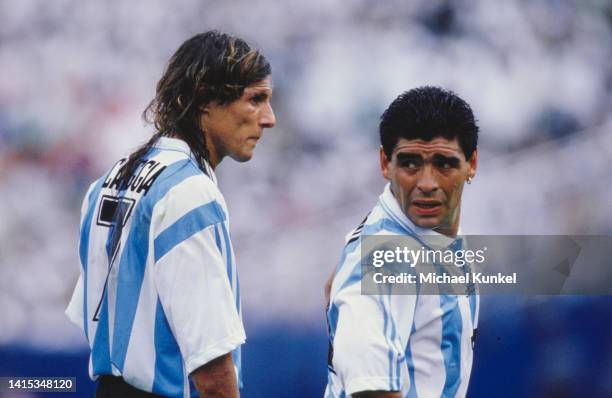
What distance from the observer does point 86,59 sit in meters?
3.79

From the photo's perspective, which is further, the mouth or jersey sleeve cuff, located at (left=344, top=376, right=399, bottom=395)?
the mouth

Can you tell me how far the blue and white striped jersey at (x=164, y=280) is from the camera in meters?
2.24

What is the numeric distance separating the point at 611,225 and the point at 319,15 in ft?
4.35

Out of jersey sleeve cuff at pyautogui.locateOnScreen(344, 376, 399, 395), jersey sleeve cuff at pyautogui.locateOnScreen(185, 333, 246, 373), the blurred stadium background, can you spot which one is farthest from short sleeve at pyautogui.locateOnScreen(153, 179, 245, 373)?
the blurred stadium background

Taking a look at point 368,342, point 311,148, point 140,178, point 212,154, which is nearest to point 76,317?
point 140,178

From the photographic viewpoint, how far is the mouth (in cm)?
233

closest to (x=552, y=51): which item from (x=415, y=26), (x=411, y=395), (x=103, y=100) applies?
(x=415, y=26)

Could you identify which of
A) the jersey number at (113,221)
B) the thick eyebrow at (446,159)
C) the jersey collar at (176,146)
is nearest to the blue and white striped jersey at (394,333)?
the thick eyebrow at (446,159)

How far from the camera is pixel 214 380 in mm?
2234

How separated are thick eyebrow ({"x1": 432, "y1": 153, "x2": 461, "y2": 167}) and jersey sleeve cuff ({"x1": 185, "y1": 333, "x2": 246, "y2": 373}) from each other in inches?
24.0

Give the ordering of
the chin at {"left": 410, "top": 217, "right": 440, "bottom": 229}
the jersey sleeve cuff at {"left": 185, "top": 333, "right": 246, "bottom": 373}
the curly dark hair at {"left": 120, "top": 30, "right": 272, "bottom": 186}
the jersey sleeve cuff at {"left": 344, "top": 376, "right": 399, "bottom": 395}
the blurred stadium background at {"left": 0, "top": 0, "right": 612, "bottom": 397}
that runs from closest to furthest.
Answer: the jersey sleeve cuff at {"left": 344, "top": 376, "right": 399, "bottom": 395} → the jersey sleeve cuff at {"left": 185, "top": 333, "right": 246, "bottom": 373} → the chin at {"left": 410, "top": 217, "right": 440, "bottom": 229} → the curly dark hair at {"left": 120, "top": 30, "right": 272, "bottom": 186} → the blurred stadium background at {"left": 0, "top": 0, "right": 612, "bottom": 397}

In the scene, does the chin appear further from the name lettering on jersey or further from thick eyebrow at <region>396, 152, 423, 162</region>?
the name lettering on jersey

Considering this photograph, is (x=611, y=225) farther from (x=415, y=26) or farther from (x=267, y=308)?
(x=267, y=308)

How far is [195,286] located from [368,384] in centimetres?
45
